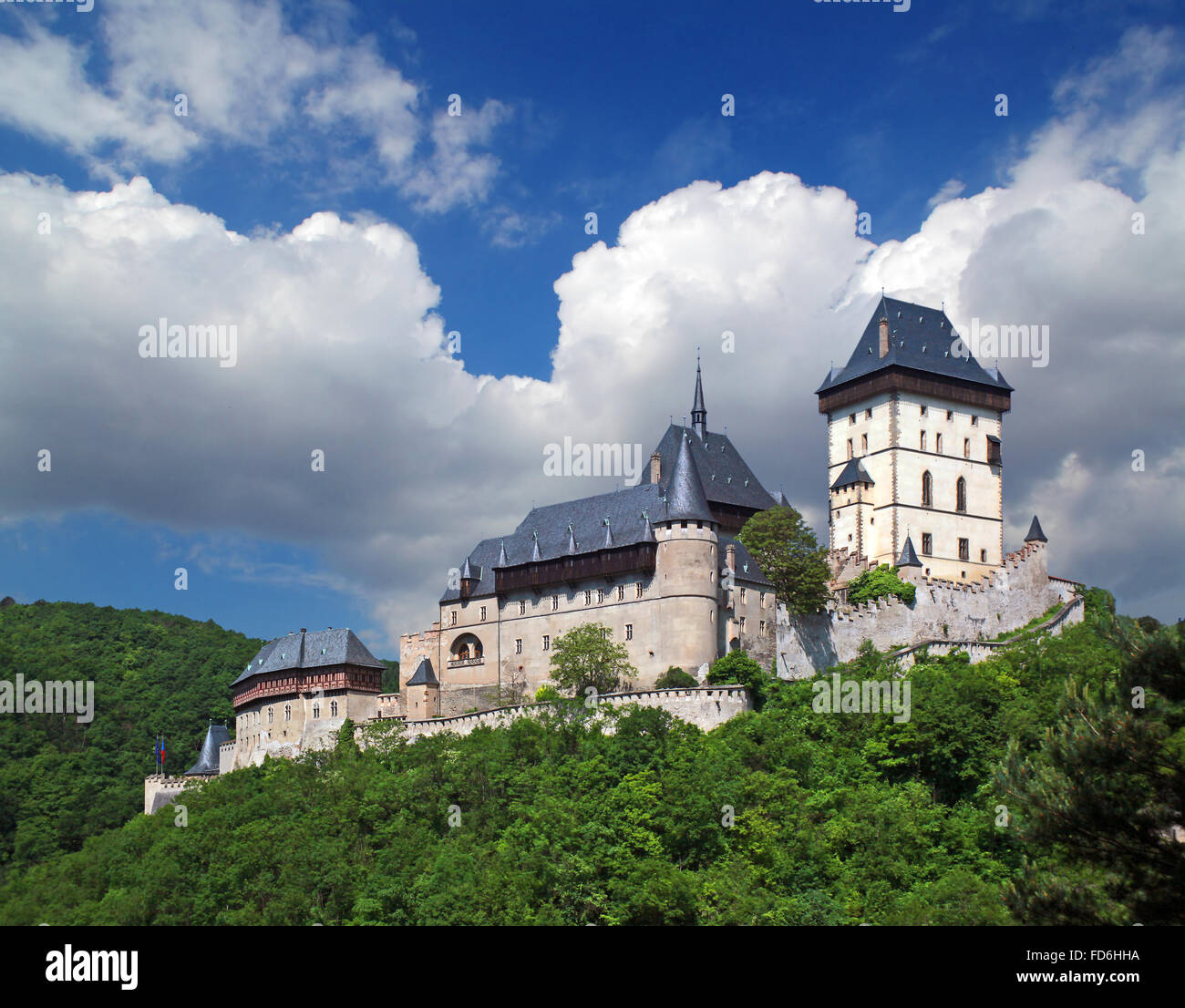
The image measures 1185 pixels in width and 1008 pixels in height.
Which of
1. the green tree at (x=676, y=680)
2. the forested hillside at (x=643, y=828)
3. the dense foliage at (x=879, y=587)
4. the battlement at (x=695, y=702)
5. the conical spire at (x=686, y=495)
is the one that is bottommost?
the forested hillside at (x=643, y=828)

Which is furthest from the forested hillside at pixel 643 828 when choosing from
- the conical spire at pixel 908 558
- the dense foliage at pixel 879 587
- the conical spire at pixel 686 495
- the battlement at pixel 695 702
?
the conical spire at pixel 686 495

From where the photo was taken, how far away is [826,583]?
5694cm

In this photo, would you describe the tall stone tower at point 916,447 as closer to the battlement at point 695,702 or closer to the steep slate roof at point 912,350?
the steep slate roof at point 912,350

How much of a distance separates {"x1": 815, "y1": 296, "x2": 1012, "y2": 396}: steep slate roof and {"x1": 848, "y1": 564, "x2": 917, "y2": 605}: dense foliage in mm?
11022

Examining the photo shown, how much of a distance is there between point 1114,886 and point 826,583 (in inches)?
1474

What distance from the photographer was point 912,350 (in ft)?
204

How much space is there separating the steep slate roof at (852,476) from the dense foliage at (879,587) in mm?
5364

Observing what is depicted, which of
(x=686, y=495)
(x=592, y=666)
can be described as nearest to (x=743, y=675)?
(x=592, y=666)

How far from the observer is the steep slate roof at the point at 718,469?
59094mm

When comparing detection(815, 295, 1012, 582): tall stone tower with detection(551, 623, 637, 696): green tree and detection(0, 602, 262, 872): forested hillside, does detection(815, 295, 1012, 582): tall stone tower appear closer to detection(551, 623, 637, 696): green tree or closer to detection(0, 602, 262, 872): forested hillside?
detection(551, 623, 637, 696): green tree

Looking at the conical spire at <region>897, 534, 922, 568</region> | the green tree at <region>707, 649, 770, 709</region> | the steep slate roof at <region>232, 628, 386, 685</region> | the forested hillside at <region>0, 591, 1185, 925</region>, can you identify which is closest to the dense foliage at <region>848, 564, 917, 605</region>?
the conical spire at <region>897, 534, 922, 568</region>
